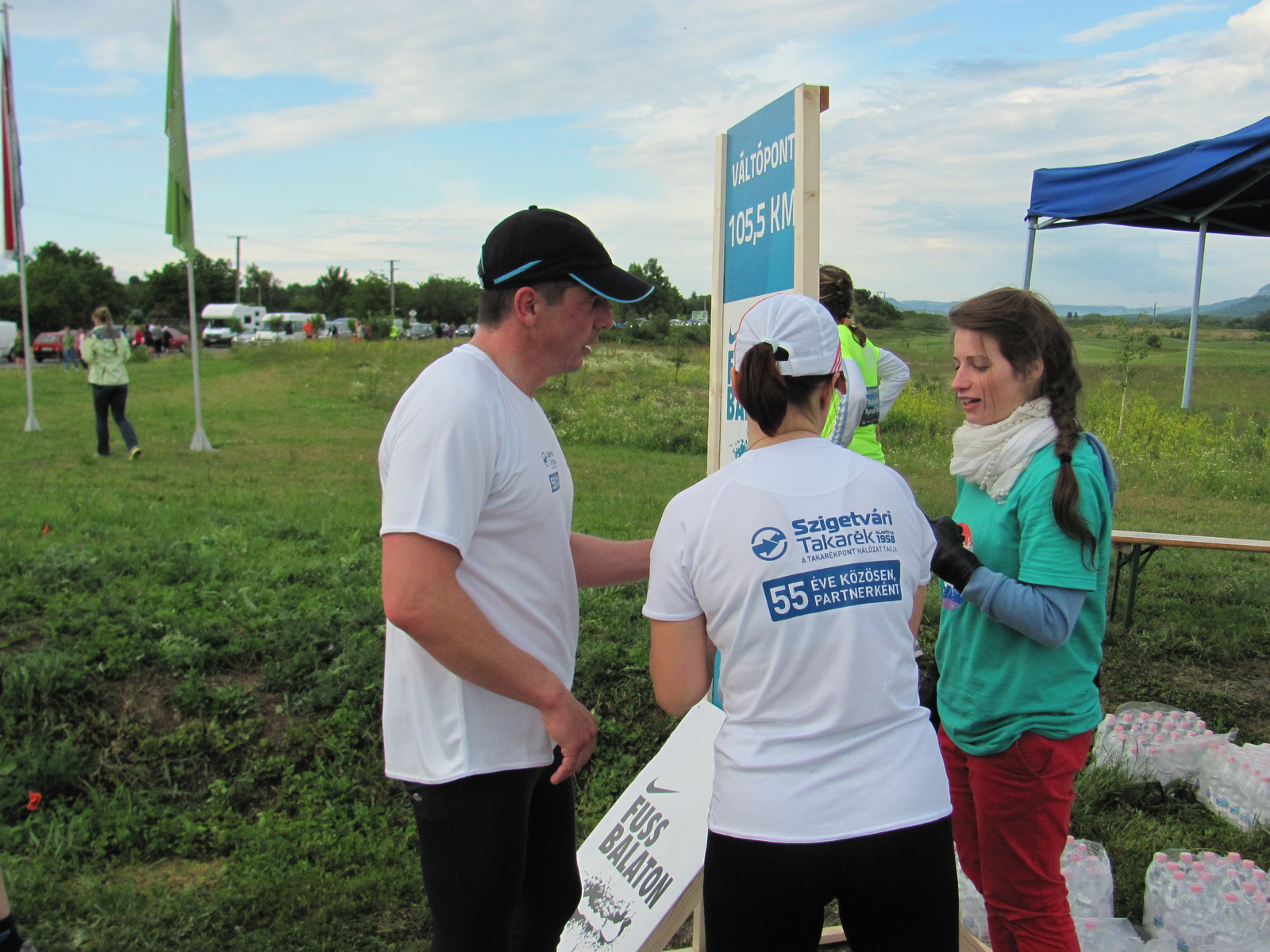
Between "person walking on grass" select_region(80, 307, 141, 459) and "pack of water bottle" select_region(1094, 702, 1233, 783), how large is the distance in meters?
10.1

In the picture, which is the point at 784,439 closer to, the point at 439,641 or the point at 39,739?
the point at 439,641

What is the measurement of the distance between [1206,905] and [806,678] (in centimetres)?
217

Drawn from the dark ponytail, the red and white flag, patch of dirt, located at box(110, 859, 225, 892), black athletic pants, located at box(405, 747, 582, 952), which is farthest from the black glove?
the red and white flag

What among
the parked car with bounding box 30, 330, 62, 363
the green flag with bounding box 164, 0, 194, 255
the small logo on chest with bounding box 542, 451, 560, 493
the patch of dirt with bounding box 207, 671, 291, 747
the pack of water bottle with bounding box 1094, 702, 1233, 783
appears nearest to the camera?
the small logo on chest with bounding box 542, 451, 560, 493

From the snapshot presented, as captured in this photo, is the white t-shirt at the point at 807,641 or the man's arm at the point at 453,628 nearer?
the white t-shirt at the point at 807,641

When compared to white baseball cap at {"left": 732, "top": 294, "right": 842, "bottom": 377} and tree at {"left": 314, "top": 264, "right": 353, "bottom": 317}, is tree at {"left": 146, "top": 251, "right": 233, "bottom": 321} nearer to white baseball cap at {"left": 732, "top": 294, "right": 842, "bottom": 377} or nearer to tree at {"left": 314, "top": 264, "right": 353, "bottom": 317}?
tree at {"left": 314, "top": 264, "right": 353, "bottom": 317}

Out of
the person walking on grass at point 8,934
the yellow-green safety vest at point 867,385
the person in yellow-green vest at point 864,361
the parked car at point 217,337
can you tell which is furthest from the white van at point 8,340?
the person walking on grass at point 8,934

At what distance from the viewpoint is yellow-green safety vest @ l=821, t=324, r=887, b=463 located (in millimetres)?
4238

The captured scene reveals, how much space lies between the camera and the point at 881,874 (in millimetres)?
1475

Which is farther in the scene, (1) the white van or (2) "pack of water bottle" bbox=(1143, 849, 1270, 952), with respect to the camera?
(1) the white van

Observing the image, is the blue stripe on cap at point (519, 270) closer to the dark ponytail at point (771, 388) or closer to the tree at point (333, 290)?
the dark ponytail at point (771, 388)

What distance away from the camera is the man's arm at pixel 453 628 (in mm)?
1612

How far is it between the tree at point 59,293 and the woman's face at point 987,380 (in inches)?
2521

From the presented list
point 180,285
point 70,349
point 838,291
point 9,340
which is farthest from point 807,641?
point 180,285
